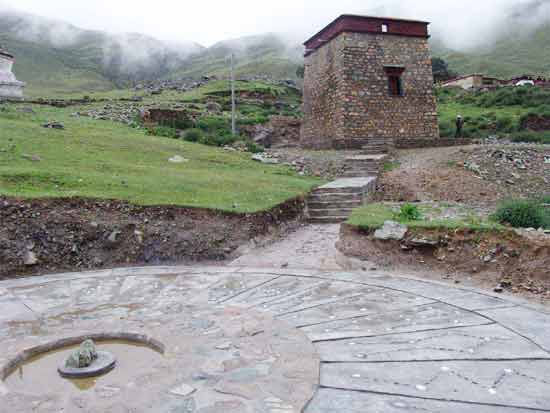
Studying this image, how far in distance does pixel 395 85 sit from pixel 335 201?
408 inches

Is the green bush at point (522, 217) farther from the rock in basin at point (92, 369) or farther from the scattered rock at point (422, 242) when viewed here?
the rock in basin at point (92, 369)

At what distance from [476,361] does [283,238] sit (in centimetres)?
552

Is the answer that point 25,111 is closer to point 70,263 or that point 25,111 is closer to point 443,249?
point 70,263

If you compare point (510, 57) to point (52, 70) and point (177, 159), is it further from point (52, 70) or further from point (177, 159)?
point (177, 159)

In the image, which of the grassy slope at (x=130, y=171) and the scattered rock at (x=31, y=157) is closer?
the grassy slope at (x=130, y=171)

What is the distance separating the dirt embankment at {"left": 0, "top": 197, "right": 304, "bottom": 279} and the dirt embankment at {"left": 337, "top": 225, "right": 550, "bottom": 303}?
214 centimetres

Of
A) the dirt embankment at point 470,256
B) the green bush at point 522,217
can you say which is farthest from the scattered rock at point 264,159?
the green bush at point 522,217

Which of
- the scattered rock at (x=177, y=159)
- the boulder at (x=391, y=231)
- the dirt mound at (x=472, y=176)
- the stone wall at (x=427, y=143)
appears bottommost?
the boulder at (x=391, y=231)

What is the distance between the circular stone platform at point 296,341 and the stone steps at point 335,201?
13.3ft

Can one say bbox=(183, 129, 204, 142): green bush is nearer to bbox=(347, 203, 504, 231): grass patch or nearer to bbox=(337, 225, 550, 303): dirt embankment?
bbox=(347, 203, 504, 231): grass patch

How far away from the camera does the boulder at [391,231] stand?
22.6ft

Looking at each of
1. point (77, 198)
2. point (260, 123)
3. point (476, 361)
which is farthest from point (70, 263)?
point (260, 123)

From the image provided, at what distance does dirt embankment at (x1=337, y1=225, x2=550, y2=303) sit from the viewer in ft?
18.7

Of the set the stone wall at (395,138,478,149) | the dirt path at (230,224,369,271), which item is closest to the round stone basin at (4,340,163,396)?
the dirt path at (230,224,369,271)
